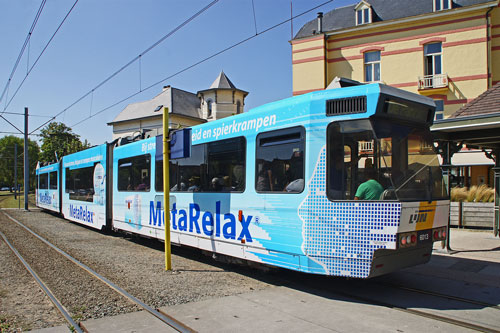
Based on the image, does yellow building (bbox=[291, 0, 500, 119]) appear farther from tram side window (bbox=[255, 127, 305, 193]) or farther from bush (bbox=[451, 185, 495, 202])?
tram side window (bbox=[255, 127, 305, 193])

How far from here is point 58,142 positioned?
63594 mm

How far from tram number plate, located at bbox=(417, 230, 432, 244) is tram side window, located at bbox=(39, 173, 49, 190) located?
22.0m

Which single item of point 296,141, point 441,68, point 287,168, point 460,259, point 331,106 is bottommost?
point 460,259

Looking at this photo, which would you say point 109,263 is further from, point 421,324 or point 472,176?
point 472,176

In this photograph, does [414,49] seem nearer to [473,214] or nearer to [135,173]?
[473,214]

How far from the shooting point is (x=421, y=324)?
472 cm

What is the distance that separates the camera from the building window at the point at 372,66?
26078 mm

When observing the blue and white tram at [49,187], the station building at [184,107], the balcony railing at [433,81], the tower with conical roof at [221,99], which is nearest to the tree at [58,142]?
the station building at [184,107]

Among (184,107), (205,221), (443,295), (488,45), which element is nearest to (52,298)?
(205,221)

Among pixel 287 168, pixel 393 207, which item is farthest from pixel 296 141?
pixel 393 207

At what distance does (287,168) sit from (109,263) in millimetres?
4803

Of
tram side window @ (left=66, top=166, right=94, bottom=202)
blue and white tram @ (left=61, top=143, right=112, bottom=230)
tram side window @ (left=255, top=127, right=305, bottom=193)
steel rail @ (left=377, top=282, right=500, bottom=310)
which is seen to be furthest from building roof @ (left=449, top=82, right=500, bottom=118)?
tram side window @ (left=66, top=166, right=94, bottom=202)

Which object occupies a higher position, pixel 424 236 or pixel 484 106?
pixel 484 106

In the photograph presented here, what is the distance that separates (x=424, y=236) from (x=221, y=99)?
5442cm
